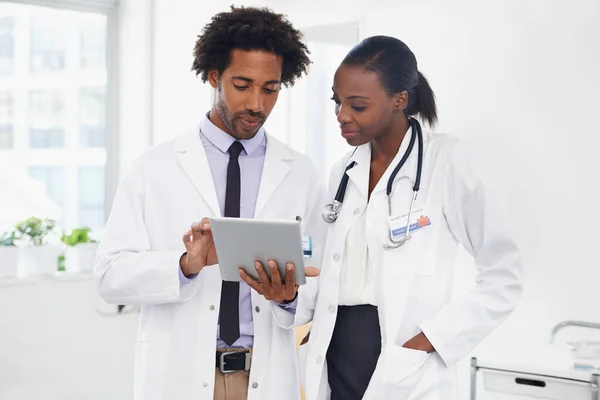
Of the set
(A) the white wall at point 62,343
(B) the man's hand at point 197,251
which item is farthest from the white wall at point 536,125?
(A) the white wall at point 62,343

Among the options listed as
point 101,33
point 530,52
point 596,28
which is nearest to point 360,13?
point 530,52

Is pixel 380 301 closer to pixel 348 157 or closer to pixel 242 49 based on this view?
pixel 348 157

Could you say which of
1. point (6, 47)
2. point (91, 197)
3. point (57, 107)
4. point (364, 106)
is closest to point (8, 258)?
point (91, 197)

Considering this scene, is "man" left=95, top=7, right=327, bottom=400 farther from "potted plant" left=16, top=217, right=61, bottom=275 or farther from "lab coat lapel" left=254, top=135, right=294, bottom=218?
"potted plant" left=16, top=217, right=61, bottom=275

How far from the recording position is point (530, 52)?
10.0 feet

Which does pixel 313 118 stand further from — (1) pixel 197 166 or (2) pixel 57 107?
(1) pixel 197 166

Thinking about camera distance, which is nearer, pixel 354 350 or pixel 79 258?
pixel 354 350

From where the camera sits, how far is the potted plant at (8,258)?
12.8ft

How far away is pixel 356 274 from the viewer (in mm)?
1692

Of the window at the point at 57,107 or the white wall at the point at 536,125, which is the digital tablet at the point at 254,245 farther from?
the window at the point at 57,107

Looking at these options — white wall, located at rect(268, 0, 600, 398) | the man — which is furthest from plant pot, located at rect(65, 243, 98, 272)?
the man

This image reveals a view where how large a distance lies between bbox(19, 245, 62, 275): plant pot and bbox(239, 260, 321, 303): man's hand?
8.56 ft

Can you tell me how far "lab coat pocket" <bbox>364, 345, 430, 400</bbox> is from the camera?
159 centimetres

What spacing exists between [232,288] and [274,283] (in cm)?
19
